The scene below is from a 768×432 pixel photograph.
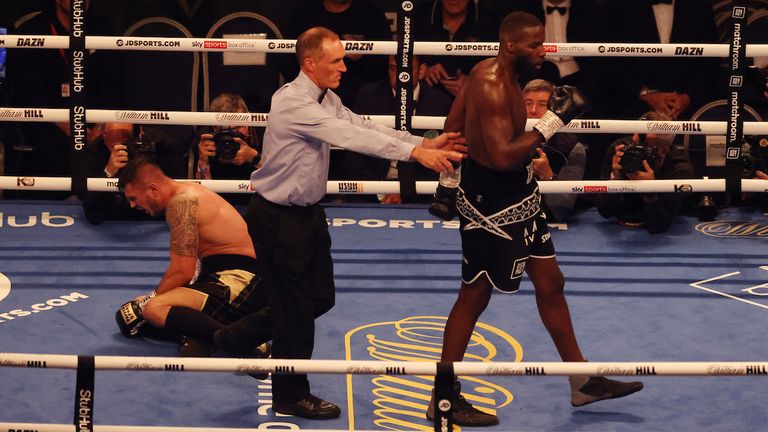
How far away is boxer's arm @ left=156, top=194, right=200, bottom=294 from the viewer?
5.98m

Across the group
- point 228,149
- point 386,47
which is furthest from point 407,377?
point 228,149

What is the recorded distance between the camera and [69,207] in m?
8.02

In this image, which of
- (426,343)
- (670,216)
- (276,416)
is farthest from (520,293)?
(276,416)

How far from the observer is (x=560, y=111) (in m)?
5.14

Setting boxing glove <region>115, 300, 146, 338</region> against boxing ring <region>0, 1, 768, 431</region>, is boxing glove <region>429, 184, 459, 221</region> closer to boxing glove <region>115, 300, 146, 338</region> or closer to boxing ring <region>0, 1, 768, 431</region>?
boxing ring <region>0, 1, 768, 431</region>

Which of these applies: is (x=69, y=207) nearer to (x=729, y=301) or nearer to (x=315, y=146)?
(x=315, y=146)

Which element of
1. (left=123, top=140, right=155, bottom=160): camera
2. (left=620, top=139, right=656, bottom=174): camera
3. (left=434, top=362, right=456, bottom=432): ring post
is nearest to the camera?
(left=434, top=362, right=456, bottom=432): ring post

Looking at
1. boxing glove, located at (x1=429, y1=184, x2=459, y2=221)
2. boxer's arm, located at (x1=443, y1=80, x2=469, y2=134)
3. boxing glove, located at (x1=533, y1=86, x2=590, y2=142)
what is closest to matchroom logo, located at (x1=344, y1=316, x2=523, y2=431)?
boxing glove, located at (x1=429, y1=184, x2=459, y2=221)

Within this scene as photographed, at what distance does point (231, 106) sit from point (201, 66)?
1506 mm

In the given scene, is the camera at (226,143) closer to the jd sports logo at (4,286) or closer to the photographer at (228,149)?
the photographer at (228,149)

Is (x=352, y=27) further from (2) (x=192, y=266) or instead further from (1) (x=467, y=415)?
(1) (x=467, y=415)

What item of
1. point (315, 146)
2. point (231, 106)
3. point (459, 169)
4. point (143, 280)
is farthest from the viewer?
point (231, 106)

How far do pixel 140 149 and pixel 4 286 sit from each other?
1297 millimetres

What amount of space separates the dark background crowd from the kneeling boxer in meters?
1.61
